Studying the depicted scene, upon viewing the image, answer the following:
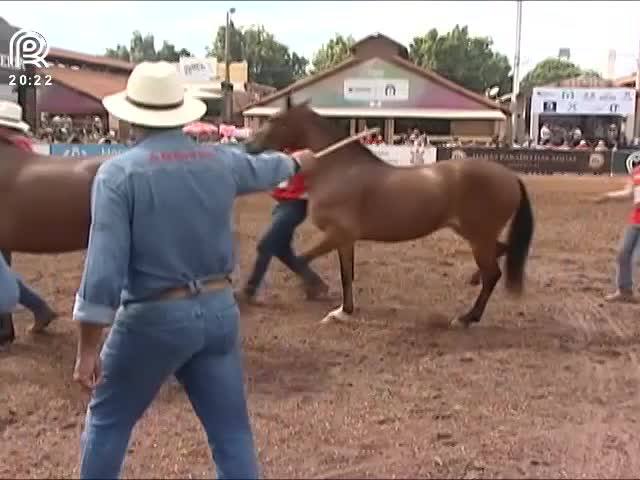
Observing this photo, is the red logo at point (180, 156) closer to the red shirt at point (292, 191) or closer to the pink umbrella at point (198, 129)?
the pink umbrella at point (198, 129)

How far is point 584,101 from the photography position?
40.5m

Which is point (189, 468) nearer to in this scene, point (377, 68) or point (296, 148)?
point (296, 148)

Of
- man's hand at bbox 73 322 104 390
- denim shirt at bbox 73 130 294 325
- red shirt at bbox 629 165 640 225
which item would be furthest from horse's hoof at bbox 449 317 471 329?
man's hand at bbox 73 322 104 390

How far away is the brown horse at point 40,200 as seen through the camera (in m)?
6.14

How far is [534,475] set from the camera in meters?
4.07

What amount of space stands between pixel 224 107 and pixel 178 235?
33575 mm

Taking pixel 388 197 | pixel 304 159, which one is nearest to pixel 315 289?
pixel 388 197

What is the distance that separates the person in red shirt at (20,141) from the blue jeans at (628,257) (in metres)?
5.03

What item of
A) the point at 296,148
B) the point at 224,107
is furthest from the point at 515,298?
the point at 224,107

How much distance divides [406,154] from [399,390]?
20.5 meters

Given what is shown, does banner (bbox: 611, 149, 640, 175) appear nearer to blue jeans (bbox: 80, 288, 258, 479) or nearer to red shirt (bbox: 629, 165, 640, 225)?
red shirt (bbox: 629, 165, 640, 225)

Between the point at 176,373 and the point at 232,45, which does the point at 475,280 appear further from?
the point at 232,45

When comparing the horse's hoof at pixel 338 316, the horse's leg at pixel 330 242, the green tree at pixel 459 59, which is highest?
the green tree at pixel 459 59
